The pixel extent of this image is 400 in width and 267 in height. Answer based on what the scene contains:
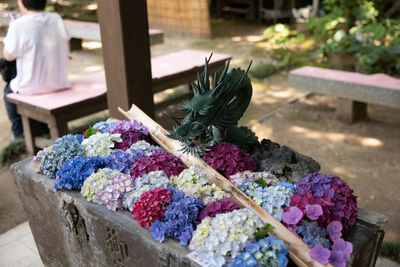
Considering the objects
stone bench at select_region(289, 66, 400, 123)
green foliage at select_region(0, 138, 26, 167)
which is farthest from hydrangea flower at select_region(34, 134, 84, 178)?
stone bench at select_region(289, 66, 400, 123)

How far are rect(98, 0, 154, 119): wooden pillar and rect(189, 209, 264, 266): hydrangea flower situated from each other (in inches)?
65.2

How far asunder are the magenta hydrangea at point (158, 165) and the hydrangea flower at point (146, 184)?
69mm

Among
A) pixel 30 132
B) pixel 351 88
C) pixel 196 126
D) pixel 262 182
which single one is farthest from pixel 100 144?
pixel 351 88

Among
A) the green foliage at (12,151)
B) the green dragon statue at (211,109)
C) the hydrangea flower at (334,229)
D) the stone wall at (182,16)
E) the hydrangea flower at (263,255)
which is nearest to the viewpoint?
the hydrangea flower at (263,255)

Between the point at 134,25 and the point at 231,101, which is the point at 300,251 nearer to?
the point at 231,101

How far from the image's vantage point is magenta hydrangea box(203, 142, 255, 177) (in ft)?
8.03

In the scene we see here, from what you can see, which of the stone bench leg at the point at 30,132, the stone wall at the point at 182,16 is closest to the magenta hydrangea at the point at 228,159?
the stone bench leg at the point at 30,132

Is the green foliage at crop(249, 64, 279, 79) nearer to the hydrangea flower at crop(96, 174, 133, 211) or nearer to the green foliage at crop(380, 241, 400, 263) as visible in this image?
the green foliage at crop(380, 241, 400, 263)

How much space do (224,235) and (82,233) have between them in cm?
102

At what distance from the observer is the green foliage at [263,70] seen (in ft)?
24.1

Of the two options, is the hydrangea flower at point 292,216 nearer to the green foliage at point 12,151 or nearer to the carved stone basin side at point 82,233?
the carved stone basin side at point 82,233

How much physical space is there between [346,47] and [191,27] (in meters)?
4.53

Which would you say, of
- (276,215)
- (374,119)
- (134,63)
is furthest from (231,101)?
(374,119)

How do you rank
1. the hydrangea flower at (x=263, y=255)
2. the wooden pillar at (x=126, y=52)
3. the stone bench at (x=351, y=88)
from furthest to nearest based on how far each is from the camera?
the stone bench at (x=351, y=88) → the wooden pillar at (x=126, y=52) → the hydrangea flower at (x=263, y=255)
